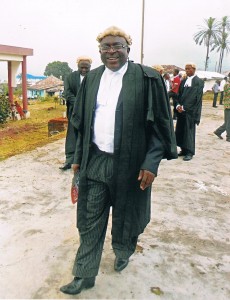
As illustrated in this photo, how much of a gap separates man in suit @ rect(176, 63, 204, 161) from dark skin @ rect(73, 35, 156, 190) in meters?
3.98

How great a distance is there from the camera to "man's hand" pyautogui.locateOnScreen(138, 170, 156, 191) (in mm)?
2279

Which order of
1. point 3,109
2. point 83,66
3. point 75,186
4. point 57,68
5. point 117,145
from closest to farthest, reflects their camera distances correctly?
point 117,145 → point 75,186 → point 83,66 → point 3,109 → point 57,68

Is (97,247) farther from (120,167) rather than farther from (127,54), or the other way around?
(127,54)

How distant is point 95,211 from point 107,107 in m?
0.75

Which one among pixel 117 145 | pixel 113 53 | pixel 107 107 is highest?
pixel 113 53

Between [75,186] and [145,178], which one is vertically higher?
[145,178]

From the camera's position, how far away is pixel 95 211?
2.42m

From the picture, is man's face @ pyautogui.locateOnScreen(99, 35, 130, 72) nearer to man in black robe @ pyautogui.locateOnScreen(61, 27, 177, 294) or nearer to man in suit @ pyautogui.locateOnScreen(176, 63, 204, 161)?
man in black robe @ pyautogui.locateOnScreen(61, 27, 177, 294)

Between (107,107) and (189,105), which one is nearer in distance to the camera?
(107,107)

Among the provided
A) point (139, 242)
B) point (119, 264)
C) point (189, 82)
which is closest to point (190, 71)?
point (189, 82)

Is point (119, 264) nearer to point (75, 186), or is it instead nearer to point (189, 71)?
point (75, 186)

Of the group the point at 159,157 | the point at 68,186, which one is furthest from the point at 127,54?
the point at 68,186

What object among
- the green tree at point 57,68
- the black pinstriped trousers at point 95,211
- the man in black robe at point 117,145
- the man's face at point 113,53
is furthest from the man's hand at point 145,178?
the green tree at point 57,68

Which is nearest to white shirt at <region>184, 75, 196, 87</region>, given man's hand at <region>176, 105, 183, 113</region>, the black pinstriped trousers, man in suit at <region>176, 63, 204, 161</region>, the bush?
man in suit at <region>176, 63, 204, 161</region>
